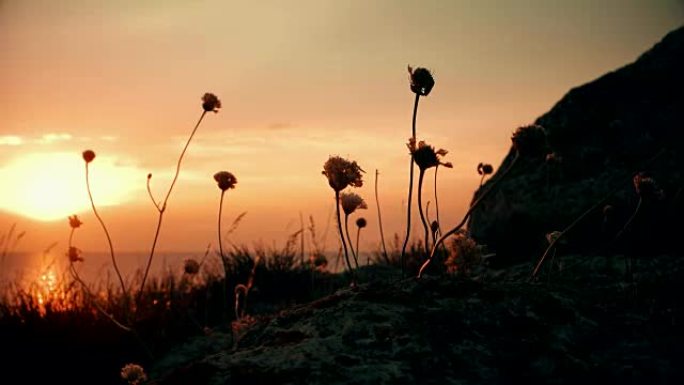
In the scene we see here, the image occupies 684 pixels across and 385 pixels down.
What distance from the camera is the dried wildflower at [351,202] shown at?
3684 millimetres

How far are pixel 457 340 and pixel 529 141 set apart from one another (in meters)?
1.16

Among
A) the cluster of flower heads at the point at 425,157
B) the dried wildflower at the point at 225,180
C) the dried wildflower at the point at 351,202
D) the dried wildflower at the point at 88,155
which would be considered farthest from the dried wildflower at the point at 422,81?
the dried wildflower at the point at 88,155

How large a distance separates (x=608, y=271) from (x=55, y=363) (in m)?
5.15

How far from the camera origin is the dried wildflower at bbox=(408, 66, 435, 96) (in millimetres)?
2953

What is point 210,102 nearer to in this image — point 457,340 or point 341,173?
point 341,173

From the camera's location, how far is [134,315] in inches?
251

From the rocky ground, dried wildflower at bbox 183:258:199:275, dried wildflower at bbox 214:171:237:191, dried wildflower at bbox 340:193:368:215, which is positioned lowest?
the rocky ground

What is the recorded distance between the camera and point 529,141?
8.75ft

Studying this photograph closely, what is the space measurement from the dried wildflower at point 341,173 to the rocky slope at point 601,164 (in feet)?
14.1

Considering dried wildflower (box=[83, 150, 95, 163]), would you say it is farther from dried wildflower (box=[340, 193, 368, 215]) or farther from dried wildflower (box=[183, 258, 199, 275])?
dried wildflower (box=[340, 193, 368, 215])

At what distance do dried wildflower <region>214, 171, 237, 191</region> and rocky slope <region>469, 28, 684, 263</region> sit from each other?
3.65 m

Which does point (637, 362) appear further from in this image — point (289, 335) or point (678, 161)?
point (678, 161)

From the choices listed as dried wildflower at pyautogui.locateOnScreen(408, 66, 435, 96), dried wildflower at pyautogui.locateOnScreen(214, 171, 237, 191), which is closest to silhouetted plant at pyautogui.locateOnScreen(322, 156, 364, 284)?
dried wildflower at pyautogui.locateOnScreen(408, 66, 435, 96)

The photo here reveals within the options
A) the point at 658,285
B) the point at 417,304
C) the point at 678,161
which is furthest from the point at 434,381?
the point at 678,161
